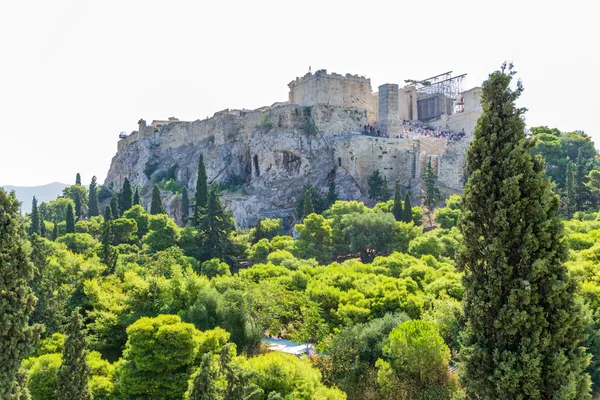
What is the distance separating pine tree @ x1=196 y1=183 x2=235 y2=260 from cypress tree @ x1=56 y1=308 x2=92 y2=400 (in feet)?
57.7

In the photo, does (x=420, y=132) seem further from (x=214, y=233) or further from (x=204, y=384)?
(x=204, y=384)

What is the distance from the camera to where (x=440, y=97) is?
171 ft

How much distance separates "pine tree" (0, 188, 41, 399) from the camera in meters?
9.82

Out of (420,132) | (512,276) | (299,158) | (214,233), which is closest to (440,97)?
(420,132)

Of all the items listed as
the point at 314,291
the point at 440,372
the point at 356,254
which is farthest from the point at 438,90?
the point at 440,372

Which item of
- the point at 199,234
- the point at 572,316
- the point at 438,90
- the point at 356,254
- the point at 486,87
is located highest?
the point at 438,90

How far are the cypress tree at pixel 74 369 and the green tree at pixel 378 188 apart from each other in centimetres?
3179

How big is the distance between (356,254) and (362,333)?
1798 centimetres

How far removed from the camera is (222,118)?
53969 mm

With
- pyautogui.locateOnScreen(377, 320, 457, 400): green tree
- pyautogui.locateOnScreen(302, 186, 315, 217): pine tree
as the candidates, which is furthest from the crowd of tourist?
pyautogui.locateOnScreen(377, 320, 457, 400): green tree

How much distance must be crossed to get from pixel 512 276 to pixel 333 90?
133 ft

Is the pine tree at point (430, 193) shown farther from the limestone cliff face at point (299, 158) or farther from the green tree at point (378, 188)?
the limestone cliff face at point (299, 158)

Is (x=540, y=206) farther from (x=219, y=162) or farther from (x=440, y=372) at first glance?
(x=219, y=162)

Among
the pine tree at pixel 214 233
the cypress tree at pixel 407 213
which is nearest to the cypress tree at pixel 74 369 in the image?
the pine tree at pixel 214 233
